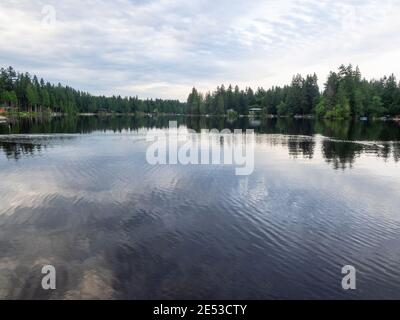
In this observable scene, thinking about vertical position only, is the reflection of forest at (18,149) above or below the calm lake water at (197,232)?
above

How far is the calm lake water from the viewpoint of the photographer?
43.6 feet

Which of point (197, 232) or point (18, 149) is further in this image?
point (18, 149)

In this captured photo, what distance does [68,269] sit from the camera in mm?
14391

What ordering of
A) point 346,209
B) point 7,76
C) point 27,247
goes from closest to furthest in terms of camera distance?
point 27,247
point 346,209
point 7,76

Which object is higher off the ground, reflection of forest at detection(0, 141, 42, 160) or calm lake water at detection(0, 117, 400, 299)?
reflection of forest at detection(0, 141, 42, 160)

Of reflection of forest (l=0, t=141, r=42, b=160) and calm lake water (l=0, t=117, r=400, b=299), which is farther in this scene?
reflection of forest (l=0, t=141, r=42, b=160)

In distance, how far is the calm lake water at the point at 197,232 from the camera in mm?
13289

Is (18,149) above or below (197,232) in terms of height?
above

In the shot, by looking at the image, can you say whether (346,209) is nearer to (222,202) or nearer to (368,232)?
(368,232)

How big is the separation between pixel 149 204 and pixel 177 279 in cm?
1032

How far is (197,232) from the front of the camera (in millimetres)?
18594

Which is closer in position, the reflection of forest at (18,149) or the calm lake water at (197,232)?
the calm lake water at (197,232)
